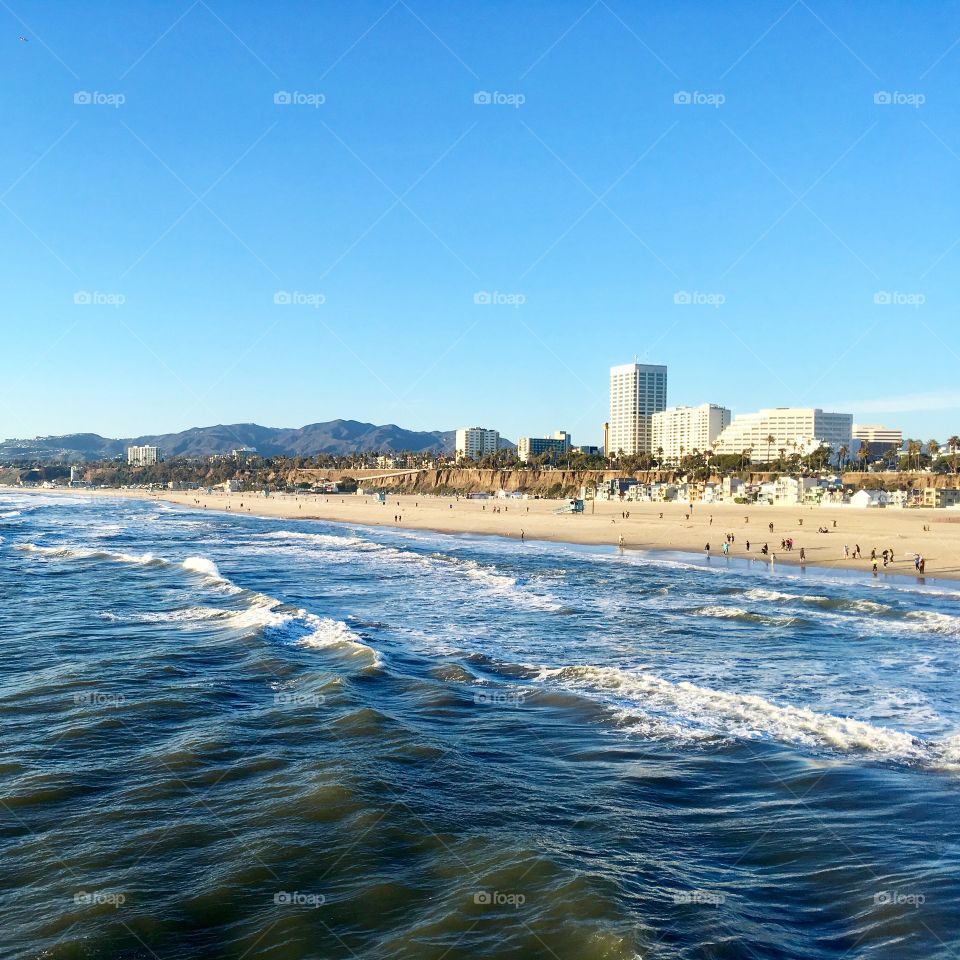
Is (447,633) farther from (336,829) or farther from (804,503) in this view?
(804,503)

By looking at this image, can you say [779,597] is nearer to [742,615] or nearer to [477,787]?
[742,615]

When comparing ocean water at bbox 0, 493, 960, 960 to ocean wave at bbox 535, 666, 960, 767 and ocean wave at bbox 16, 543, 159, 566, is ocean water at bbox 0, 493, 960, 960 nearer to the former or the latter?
ocean wave at bbox 535, 666, 960, 767

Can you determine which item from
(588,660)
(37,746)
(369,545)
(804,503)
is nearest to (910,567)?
(588,660)

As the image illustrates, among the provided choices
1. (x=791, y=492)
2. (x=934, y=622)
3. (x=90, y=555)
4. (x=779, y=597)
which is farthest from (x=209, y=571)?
(x=791, y=492)

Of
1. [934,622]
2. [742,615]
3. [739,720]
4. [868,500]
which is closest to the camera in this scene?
[739,720]

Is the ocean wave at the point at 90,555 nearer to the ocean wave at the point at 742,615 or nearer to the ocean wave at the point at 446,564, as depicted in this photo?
the ocean wave at the point at 446,564

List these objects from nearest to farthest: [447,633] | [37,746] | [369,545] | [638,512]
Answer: [37,746] < [447,633] < [369,545] < [638,512]
